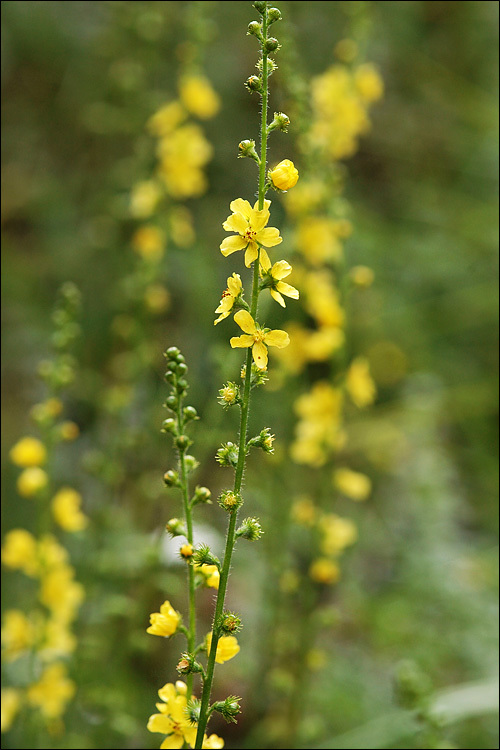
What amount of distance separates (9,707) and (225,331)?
283cm

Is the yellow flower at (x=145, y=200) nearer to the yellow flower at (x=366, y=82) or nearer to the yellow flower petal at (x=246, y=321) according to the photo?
the yellow flower at (x=366, y=82)

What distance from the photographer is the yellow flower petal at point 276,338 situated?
1527mm

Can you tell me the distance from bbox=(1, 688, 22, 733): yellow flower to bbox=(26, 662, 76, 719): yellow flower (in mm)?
56

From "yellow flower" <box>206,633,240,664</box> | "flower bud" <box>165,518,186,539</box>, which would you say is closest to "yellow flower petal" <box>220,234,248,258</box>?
"flower bud" <box>165,518,186,539</box>

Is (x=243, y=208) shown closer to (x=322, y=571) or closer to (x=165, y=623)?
(x=165, y=623)

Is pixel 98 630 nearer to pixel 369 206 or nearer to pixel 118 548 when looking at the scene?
pixel 118 548

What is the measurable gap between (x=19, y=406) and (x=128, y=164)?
8.97 ft

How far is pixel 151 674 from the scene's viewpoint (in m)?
3.95

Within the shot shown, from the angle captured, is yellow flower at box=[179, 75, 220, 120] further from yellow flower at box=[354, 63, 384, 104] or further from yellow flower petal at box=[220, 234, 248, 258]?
yellow flower petal at box=[220, 234, 248, 258]

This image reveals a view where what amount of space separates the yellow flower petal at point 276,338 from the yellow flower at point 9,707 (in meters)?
1.94

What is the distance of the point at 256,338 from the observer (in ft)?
4.99

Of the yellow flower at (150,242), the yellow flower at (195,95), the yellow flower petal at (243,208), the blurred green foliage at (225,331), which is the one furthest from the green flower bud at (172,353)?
the yellow flower at (195,95)

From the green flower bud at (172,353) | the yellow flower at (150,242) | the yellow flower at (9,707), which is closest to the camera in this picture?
the green flower bud at (172,353)

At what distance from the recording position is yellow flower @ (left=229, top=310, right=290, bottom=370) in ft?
4.90
